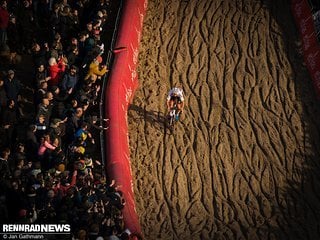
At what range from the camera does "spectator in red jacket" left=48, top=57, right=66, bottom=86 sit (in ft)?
61.3

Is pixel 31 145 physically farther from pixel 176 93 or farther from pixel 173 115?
pixel 176 93

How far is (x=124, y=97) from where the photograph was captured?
790 inches

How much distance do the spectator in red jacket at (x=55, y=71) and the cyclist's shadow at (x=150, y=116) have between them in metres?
2.66

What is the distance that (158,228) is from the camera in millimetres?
17656

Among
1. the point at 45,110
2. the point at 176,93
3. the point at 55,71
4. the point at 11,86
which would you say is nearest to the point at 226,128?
the point at 176,93

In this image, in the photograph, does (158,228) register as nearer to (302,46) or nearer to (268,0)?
(302,46)

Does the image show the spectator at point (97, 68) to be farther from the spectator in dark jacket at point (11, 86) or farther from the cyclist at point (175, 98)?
the spectator in dark jacket at point (11, 86)

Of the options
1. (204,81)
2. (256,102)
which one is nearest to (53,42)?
(204,81)

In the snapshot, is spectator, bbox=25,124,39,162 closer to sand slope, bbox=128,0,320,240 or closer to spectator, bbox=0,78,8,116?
spectator, bbox=0,78,8,116

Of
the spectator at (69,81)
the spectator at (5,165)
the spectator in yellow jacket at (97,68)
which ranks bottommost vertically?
the spectator at (5,165)

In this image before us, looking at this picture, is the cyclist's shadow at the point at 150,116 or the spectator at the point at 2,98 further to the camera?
the cyclist's shadow at the point at 150,116

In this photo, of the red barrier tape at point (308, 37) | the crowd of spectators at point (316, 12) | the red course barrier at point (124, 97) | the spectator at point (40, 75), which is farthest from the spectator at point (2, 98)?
the crowd of spectators at point (316, 12)

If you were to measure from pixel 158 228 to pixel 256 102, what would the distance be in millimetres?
5824

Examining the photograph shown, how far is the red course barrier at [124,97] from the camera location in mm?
17781
